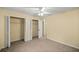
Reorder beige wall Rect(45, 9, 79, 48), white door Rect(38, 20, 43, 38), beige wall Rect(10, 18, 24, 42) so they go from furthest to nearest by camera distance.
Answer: beige wall Rect(10, 18, 24, 42) < beige wall Rect(45, 9, 79, 48) < white door Rect(38, 20, 43, 38)

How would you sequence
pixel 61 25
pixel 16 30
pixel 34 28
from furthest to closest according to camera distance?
pixel 16 30
pixel 61 25
pixel 34 28

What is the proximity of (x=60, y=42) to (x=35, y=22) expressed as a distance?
3.08 ft

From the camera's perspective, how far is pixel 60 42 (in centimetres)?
220

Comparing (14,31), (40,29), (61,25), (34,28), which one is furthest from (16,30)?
(61,25)

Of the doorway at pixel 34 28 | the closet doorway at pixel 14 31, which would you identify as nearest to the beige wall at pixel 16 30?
the closet doorway at pixel 14 31

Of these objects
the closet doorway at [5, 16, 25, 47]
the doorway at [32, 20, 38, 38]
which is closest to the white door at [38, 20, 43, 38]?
the doorway at [32, 20, 38, 38]

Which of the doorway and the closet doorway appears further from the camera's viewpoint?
the closet doorway

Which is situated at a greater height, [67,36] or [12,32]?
[12,32]

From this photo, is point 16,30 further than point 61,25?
Yes

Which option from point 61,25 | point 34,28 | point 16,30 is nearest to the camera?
point 34,28

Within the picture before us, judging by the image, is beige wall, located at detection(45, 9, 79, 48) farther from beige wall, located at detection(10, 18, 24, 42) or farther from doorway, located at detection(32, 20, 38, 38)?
beige wall, located at detection(10, 18, 24, 42)

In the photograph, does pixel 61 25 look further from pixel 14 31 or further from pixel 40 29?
pixel 14 31
